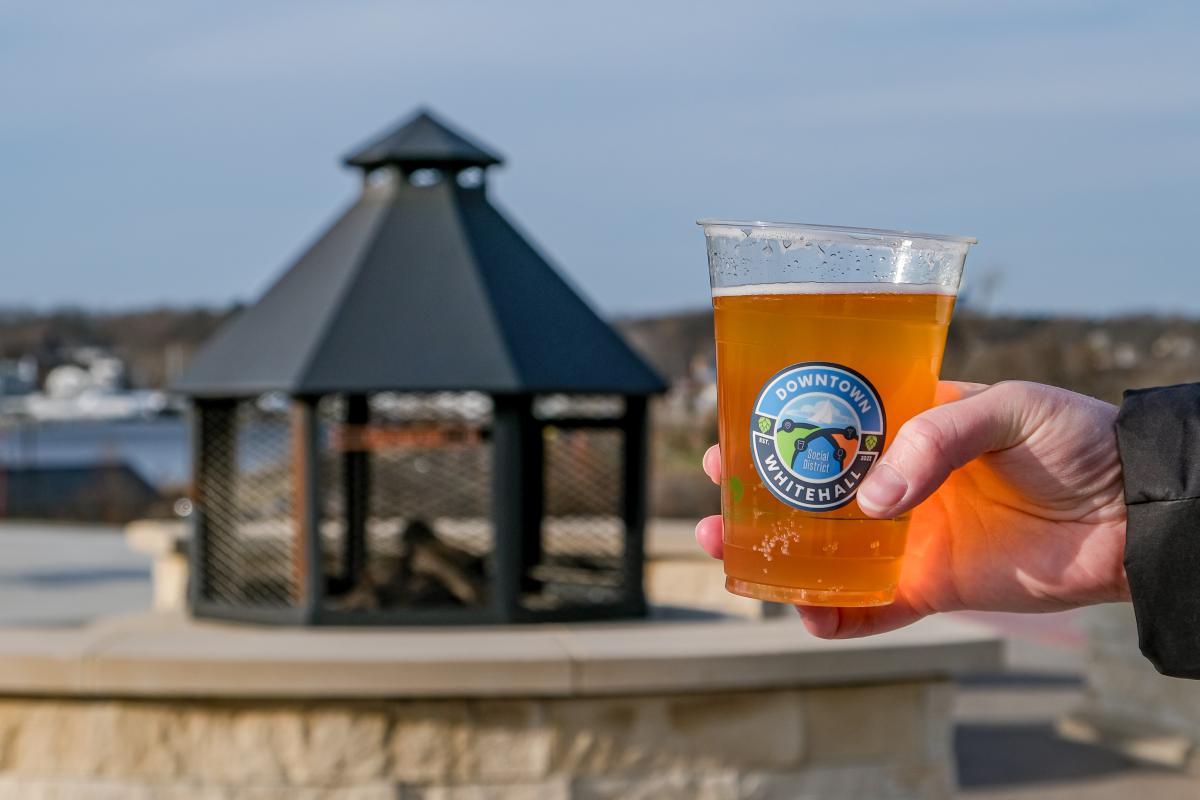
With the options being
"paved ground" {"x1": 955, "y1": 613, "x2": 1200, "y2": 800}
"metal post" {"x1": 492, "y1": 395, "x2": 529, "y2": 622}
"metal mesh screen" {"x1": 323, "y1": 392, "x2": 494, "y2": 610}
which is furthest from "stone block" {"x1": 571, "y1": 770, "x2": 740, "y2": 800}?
"paved ground" {"x1": 955, "y1": 613, "x2": 1200, "y2": 800}

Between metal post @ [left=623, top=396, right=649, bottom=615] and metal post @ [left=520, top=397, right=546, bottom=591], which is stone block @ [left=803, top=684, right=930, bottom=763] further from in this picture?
metal post @ [left=520, top=397, right=546, bottom=591]

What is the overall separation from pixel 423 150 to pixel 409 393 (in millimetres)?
1123

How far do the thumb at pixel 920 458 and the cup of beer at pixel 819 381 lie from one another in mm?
32

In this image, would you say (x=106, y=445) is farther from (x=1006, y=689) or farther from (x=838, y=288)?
(x=838, y=288)

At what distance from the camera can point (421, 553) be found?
5637 millimetres

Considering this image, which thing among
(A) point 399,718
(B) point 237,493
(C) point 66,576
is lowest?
(C) point 66,576

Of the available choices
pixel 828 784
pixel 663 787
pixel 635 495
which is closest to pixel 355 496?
pixel 635 495

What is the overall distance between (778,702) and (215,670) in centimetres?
165

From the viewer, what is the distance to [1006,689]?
8.61 meters

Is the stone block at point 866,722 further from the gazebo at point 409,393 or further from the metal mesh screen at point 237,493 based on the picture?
the metal mesh screen at point 237,493

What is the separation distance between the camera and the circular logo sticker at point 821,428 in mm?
1398

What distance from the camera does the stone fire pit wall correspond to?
4.18 meters

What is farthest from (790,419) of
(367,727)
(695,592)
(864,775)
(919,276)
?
(695,592)

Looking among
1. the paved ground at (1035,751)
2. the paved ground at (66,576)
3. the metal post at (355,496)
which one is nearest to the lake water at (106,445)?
the paved ground at (66,576)
